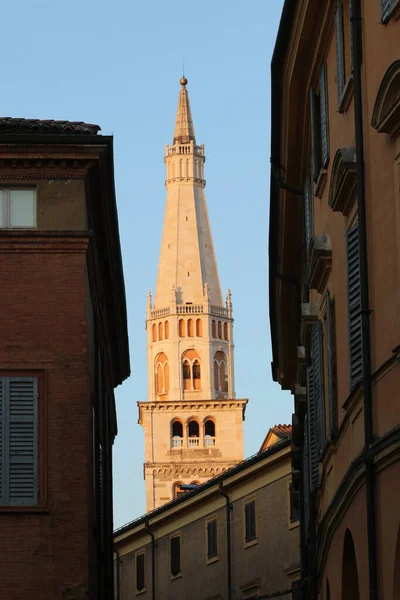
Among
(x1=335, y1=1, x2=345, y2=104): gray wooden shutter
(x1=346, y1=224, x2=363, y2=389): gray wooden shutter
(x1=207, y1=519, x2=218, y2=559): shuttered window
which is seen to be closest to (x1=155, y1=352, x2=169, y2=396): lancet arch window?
(x1=207, y1=519, x2=218, y2=559): shuttered window

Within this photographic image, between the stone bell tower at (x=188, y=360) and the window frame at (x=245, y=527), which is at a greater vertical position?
the stone bell tower at (x=188, y=360)

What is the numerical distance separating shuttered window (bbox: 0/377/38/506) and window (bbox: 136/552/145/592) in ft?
146

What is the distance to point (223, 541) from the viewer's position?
5944 cm

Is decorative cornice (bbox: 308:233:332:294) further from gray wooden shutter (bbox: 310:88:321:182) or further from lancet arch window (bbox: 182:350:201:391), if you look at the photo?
lancet arch window (bbox: 182:350:201:391)

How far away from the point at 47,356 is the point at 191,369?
15681cm

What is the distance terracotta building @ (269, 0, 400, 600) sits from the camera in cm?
1559

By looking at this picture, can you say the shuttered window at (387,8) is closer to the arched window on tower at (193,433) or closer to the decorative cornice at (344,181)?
the decorative cornice at (344,181)

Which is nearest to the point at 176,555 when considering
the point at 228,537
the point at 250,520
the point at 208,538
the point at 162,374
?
the point at 208,538

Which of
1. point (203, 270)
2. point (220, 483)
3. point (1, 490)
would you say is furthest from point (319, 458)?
point (203, 270)

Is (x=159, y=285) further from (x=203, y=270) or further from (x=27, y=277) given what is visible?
(x=27, y=277)

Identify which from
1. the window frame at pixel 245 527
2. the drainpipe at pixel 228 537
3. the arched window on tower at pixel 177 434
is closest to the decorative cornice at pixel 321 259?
the window frame at pixel 245 527

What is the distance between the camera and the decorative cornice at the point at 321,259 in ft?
68.0

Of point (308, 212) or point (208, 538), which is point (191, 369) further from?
point (308, 212)

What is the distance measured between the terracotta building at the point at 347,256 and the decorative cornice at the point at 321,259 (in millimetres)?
24
